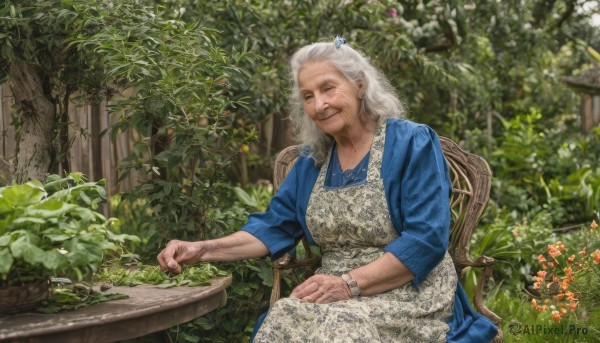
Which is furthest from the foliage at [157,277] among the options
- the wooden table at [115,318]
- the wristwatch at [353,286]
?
the wristwatch at [353,286]

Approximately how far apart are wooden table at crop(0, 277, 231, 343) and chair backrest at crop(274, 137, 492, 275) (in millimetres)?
1114

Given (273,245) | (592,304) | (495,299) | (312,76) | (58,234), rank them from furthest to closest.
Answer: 1. (495,299)
2. (592,304)
3. (273,245)
4. (312,76)
5. (58,234)

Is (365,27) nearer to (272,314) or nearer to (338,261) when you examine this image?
(338,261)

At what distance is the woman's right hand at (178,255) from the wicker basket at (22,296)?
0.66 m

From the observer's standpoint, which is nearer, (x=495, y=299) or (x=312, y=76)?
(x=312, y=76)

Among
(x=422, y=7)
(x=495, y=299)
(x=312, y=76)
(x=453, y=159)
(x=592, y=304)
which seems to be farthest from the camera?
(x=422, y=7)

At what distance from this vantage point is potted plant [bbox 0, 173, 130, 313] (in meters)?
1.88

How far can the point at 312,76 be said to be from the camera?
9.33 ft

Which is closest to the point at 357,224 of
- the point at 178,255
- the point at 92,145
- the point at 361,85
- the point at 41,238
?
the point at 361,85

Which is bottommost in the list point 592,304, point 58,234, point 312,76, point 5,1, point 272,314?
point 592,304

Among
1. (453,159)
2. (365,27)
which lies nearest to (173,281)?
(453,159)

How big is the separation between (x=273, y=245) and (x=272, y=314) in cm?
46

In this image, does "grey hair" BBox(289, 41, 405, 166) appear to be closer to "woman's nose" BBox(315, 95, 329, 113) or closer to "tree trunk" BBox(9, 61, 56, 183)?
"woman's nose" BBox(315, 95, 329, 113)

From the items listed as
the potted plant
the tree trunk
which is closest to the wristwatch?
the potted plant
